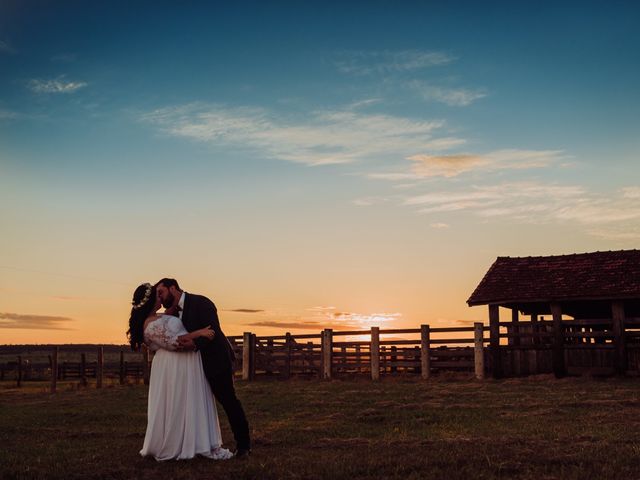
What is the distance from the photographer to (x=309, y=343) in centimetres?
2798

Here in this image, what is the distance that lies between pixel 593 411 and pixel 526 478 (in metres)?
7.51

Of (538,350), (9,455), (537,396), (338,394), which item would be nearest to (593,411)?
(537,396)

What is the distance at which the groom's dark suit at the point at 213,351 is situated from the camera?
8570mm

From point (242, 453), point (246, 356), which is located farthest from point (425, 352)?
point (242, 453)

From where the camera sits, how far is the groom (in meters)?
8.57

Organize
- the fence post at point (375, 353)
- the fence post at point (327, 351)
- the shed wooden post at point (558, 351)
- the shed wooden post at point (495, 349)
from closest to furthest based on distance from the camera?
the shed wooden post at point (558, 351) < the shed wooden post at point (495, 349) < the fence post at point (375, 353) < the fence post at point (327, 351)

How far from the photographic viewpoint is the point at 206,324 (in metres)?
8.58

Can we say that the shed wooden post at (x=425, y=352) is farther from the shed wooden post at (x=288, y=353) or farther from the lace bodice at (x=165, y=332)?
the lace bodice at (x=165, y=332)

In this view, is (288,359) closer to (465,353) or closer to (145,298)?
(465,353)

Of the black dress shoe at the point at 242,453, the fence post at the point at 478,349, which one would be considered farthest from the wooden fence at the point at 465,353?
the black dress shoe at the point at 242,453

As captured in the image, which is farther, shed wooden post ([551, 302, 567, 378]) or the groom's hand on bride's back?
shed wooden post ([551, 302, 567, 378])

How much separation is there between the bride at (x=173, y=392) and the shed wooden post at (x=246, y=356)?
67.0 feet

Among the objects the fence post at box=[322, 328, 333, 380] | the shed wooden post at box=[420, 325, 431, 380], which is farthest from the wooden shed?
the fence post at box=[322, 328, 333, 380]

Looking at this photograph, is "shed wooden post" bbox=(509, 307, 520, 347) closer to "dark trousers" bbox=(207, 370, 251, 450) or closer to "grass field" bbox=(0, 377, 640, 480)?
"grass field" bbox=(0, 377, 640, 480)
